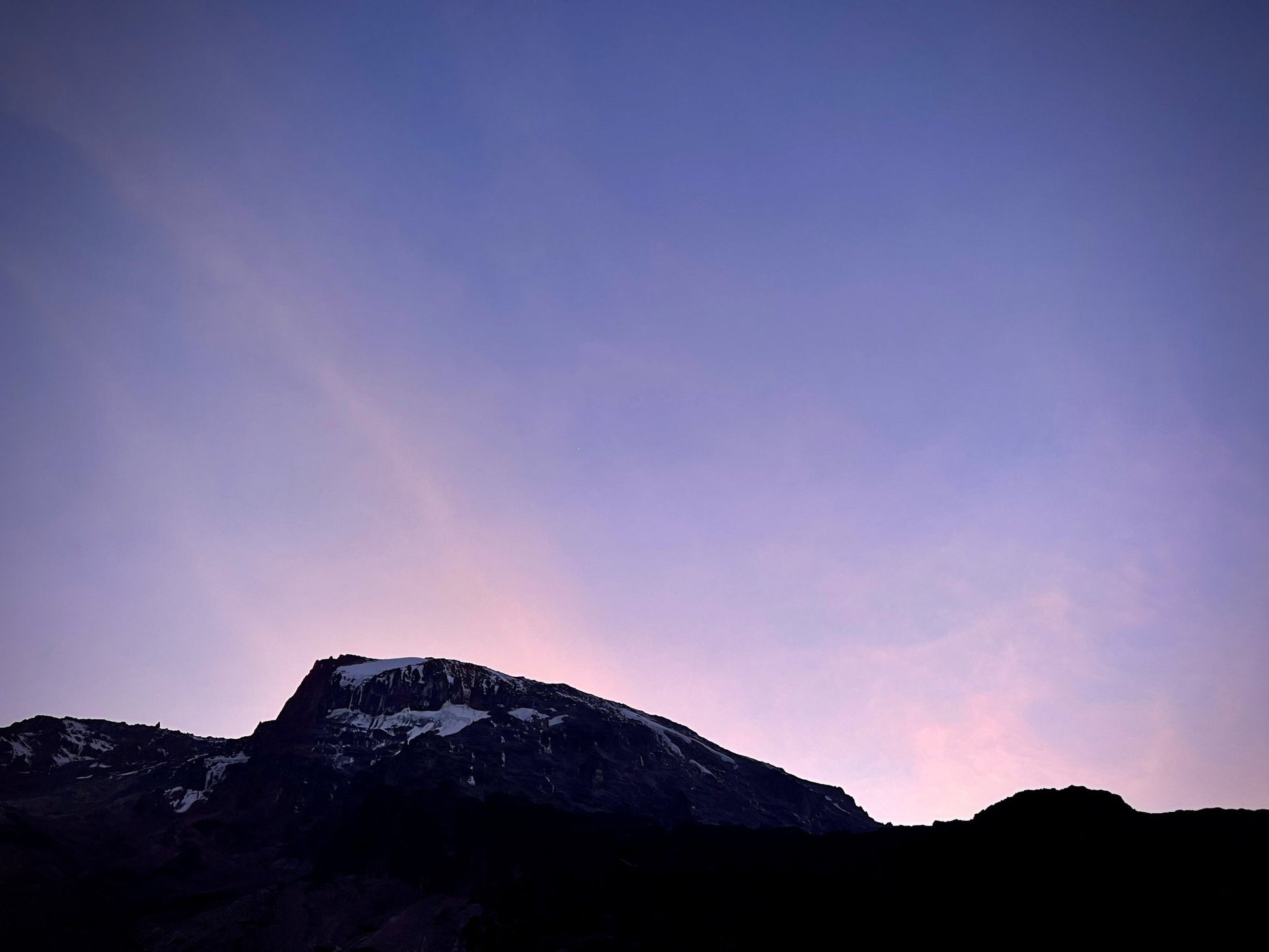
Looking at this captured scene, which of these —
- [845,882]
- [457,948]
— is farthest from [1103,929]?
[457,948]

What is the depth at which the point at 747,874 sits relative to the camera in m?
192

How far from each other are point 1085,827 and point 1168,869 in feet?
49.4

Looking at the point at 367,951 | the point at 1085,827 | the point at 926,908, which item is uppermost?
the point at 1085,827

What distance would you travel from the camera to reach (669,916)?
186 meters

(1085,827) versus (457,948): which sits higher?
(1085,827)

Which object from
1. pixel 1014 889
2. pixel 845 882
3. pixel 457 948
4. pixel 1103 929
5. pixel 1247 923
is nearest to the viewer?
pixel 1247 923

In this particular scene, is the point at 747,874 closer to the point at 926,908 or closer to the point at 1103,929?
the point at 926,908

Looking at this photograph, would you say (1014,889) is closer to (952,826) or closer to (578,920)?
(952,826)

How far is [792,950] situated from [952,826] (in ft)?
164

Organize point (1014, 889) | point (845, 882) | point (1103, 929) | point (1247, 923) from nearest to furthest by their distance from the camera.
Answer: point (1247, 923) → point (1103, 929) → point (1014, 889) → point (845, 882)

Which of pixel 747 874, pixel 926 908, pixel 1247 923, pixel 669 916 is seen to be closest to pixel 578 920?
pixel 669 916

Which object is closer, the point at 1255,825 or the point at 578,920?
the point at 1255,825

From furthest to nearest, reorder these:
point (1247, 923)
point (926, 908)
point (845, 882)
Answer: point (845, 882) → point (926, 908) → point (1247, 923)

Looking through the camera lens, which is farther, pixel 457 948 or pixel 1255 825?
pixel 457 948
